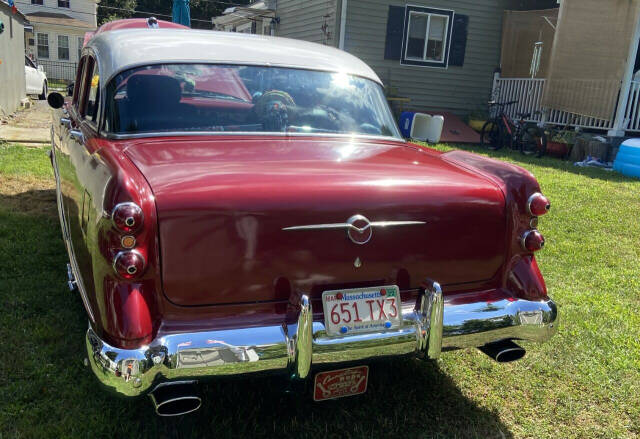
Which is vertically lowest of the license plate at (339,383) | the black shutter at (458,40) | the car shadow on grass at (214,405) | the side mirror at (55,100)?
the car shadow on grass at (214,405)

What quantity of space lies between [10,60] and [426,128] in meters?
13.1

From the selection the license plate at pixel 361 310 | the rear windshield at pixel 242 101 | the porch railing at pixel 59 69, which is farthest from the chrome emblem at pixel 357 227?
the porch railing at pixel 59 69

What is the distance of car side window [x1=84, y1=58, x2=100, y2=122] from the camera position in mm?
3279

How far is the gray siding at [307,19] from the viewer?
45.5ft

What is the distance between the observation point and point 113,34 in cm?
364

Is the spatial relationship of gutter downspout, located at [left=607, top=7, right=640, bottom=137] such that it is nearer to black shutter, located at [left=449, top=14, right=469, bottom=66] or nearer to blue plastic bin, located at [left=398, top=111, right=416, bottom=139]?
black shutter, located at [left=449, top=14, right=469, bottom=66]

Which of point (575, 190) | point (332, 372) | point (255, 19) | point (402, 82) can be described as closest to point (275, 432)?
point (332, 372)

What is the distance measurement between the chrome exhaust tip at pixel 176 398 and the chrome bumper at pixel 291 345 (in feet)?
0.31

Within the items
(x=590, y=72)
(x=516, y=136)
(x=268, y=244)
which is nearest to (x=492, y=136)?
(x=516, y=136)

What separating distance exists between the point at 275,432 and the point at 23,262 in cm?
281

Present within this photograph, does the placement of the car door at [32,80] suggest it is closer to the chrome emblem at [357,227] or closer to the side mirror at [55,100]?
the side mirror at [55,100]

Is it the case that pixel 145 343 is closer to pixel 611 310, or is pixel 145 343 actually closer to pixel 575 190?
pixel 611 310

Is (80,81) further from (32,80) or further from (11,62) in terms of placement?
(32,80)

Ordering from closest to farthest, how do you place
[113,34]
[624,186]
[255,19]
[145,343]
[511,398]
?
[145,343], [511,398], [113,34], [624,186], [255,19]
